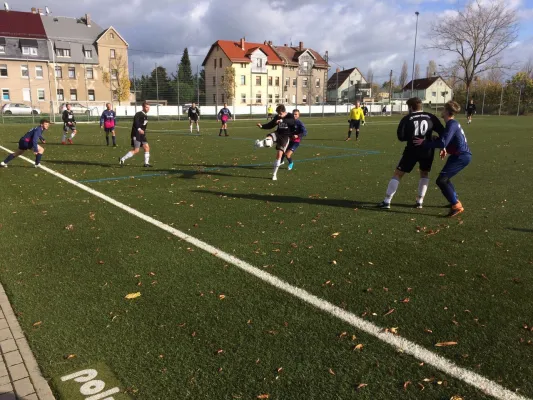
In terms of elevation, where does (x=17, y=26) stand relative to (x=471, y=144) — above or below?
above

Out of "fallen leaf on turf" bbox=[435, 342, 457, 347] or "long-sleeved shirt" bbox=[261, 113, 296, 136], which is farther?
"long-sleeved shirt" bbox=[261, 113, 296, 136]

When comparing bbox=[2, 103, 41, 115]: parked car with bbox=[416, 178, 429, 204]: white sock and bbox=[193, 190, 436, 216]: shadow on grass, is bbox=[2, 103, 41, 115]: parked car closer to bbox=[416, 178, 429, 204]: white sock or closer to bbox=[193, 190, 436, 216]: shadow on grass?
bbox=[193, 190, 436, 216]: shadow on grass

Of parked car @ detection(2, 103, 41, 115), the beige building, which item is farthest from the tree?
the beige building

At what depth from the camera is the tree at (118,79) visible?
190ft

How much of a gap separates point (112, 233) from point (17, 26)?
229ft

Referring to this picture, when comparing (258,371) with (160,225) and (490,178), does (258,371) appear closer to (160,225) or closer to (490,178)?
(160,225)

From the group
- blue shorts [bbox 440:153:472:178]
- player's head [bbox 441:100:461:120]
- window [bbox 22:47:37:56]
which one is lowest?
blue shorts [bbox 440:153:472:178]

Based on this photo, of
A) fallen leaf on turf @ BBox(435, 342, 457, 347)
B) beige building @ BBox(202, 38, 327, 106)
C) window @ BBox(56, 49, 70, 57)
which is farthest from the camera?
beige building @ BBox(202, 38, 327, 106)

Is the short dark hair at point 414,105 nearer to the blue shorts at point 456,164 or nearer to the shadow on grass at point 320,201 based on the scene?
the blue shorts at point 456,164

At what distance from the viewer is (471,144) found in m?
20.2

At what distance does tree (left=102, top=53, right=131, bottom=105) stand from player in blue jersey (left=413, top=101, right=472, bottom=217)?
5398 cm

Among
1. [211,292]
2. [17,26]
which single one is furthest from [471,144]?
[17,26]

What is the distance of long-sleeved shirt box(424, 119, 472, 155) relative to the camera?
23.1 ft

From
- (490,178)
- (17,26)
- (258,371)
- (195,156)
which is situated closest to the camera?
(258,371)
